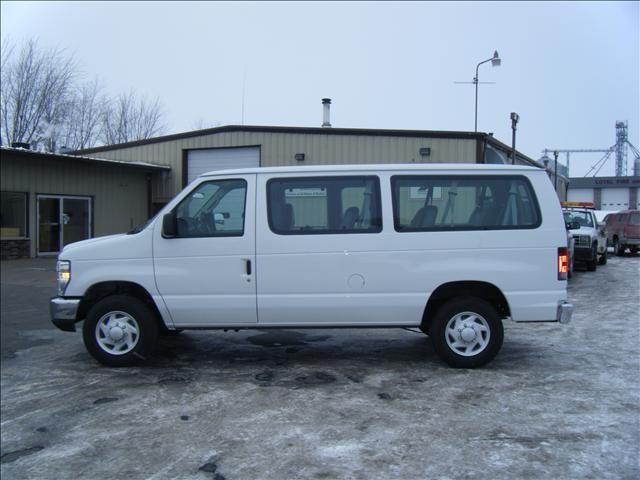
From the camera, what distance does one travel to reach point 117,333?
596 cm

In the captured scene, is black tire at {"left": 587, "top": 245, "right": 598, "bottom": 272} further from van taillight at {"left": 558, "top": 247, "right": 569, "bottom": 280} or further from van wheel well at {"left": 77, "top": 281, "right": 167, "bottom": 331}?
van wheel well at {"left": 77, "top": 281, "right": 167, "bottom": 331}

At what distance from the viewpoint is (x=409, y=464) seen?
368cm

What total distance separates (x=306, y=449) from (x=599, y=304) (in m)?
8.02

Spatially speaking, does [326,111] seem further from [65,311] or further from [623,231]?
[65,311]

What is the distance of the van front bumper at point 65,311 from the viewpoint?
5.93 meters

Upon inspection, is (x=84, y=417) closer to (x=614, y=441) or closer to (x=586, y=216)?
(x=614, y=441)

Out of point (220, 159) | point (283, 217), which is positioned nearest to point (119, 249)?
point (283, 217)

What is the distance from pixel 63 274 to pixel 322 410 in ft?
10.5

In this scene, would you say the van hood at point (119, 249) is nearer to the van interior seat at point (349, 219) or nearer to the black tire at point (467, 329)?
the van interior seat at point (349, 219)

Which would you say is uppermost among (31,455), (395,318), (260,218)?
(260,218)

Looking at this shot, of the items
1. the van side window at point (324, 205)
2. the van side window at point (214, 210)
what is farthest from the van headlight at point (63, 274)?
the van side window at point (324, 205)

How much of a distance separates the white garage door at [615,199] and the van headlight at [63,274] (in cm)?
848

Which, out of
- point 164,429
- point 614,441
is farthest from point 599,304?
point 164,429

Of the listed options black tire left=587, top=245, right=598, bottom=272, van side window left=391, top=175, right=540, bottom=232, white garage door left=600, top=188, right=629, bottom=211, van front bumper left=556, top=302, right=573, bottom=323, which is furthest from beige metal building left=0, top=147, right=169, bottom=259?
van front bumper left=556, top=302, right=573, bottom=323
